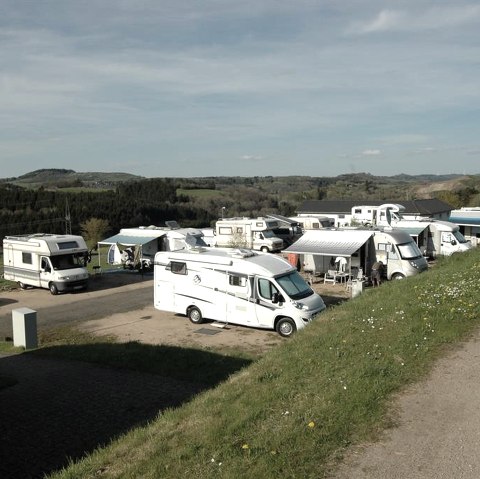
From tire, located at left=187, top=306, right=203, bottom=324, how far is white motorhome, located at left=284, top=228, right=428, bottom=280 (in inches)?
287

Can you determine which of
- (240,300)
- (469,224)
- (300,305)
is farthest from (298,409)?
(469,224)

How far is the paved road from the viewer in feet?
55.4

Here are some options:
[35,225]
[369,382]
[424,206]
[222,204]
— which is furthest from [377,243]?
[222,204]

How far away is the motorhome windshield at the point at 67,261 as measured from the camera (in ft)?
70.3

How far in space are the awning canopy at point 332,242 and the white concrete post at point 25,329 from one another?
11.6 metres

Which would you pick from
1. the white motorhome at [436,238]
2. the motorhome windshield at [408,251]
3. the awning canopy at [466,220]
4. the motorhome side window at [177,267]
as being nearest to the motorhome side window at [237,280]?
the motorhome side window at [177,267]

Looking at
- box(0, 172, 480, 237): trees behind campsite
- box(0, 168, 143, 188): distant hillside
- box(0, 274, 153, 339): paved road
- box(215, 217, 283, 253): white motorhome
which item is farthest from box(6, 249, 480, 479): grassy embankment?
box(0, 168, 143, 188): distant hillside

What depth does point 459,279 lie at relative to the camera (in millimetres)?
12430

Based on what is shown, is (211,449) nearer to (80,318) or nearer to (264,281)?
(264,281)

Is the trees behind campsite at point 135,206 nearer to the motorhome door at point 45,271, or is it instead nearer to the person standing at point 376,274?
the motorhome door at point 45,271

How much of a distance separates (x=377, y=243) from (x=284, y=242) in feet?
41.5

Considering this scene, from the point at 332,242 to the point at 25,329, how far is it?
41.9ft

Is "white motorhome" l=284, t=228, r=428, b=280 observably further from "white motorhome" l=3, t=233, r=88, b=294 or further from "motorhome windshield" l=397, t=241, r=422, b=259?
"white motorhome" l=3, t=233, r=88, b=294

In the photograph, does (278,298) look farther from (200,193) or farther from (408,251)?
(200,193)
